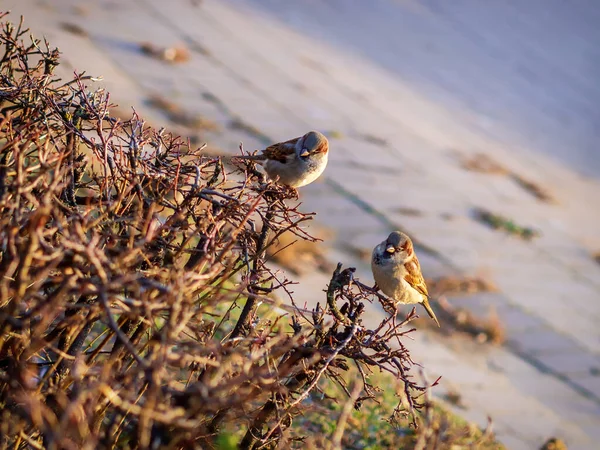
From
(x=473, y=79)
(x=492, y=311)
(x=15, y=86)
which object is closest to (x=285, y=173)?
(x=15, y=86)

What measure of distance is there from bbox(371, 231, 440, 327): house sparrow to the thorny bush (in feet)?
2.68

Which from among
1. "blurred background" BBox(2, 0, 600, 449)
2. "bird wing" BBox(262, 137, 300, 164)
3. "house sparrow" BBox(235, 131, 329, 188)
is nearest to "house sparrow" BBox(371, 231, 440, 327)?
"house sparrow" BBox(235, 131, 329, 188)

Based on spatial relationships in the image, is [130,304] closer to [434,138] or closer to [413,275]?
[413,275]

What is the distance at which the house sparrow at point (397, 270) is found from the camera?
3.72m

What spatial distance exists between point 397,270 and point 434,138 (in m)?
7.98

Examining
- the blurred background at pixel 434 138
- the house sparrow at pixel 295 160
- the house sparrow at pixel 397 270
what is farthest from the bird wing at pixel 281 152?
the blurred background at pixel 434 138

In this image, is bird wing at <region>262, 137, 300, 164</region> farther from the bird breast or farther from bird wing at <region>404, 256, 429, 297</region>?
bird wing at <region>404, 256, 429, 297</region>

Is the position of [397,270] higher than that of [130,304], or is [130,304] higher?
[397,270]

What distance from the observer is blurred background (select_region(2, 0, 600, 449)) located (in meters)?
6.51

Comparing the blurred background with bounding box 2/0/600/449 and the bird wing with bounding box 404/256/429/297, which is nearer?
the bird wing with bounding box 404/256/429/297

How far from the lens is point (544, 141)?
12.8 metres

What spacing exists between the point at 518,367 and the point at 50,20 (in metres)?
8.03

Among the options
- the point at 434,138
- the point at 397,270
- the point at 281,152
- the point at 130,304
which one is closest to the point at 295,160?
the point at 281,152

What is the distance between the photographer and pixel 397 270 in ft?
12.2
